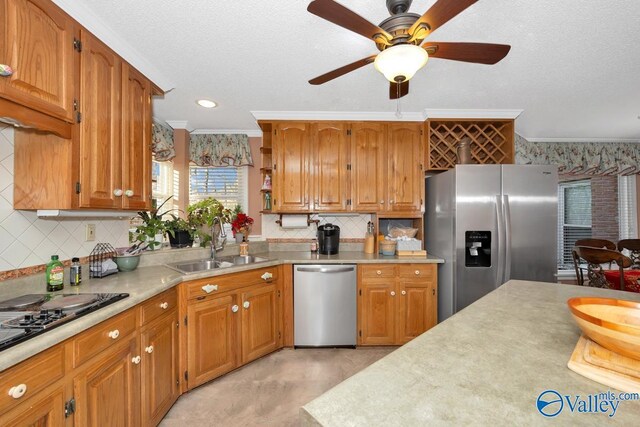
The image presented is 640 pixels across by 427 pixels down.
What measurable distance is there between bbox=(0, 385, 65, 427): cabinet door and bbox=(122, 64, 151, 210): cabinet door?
44.0 inches

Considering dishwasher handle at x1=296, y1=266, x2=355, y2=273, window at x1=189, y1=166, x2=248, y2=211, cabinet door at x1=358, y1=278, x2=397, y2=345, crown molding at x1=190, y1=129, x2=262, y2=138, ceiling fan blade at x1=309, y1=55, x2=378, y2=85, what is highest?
crown molding at x1=190, y1=129, x2=262, y2=138

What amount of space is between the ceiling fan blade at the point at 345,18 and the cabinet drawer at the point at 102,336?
164cm

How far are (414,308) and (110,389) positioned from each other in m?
2.35

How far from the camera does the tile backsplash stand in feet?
4.56

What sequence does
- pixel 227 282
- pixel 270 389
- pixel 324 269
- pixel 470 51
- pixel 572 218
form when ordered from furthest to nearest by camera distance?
pixel 572 218
pixel 324 269
pixel 227 282
pixel 270 389
pixel 470 51

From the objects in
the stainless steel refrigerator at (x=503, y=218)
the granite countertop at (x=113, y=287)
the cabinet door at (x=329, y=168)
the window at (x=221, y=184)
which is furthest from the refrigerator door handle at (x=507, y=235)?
the window at (x=221, y=184)

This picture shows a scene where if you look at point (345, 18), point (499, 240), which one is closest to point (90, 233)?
point (345, 18)

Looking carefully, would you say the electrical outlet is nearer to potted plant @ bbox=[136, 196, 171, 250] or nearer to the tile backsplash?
the tile backsplash

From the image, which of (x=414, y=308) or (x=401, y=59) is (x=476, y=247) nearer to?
(x=414, y=308)

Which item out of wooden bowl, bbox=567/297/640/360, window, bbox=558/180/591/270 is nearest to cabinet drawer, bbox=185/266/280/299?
wooden bowl, bbox=567/297/640/360

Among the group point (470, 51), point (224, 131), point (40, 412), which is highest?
point (224, 131)

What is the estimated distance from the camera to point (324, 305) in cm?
258

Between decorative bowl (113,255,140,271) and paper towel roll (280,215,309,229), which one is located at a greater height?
paper towel roll (280,215,309,229)

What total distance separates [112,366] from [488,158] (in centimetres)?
364
